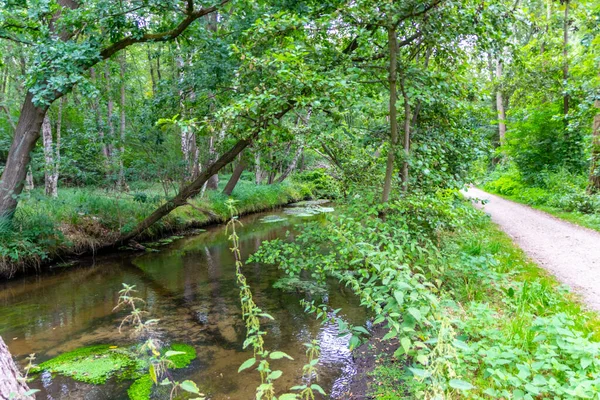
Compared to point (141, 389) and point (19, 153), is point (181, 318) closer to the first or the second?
point (141, 389)

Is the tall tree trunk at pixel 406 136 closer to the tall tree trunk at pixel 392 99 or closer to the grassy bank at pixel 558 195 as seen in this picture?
the tall tree trunk at pixel 392 99

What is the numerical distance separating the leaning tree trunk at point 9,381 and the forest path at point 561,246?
5.50m

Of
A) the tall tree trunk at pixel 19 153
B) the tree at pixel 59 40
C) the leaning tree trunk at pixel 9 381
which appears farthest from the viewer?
the tall tree trunk at pixel 19 153

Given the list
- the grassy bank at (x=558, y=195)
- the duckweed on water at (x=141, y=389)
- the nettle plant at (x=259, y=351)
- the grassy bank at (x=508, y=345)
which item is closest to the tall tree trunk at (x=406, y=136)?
the grassy bank at (x=508, y=345)

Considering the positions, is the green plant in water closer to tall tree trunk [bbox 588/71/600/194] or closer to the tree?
the tree

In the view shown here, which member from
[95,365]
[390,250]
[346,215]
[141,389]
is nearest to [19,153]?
[95,365]

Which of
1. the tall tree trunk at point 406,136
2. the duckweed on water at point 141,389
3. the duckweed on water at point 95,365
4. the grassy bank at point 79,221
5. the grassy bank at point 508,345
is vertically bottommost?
the duckweed on water at point 141,389

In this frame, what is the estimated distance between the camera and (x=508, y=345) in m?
3.31

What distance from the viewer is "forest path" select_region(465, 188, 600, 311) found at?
214 inches

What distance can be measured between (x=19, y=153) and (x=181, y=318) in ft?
19.8

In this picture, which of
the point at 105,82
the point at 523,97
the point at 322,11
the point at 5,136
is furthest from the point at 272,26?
the point at 5,136

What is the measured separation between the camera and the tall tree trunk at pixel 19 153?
343 inches

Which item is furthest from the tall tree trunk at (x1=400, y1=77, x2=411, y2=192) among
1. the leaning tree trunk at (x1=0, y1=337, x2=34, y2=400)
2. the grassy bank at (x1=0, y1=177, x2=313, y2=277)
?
the grassy bank at (x1=0, y1=177, x2=313, y2=277)

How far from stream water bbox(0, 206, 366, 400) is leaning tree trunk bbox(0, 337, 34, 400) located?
238cm
